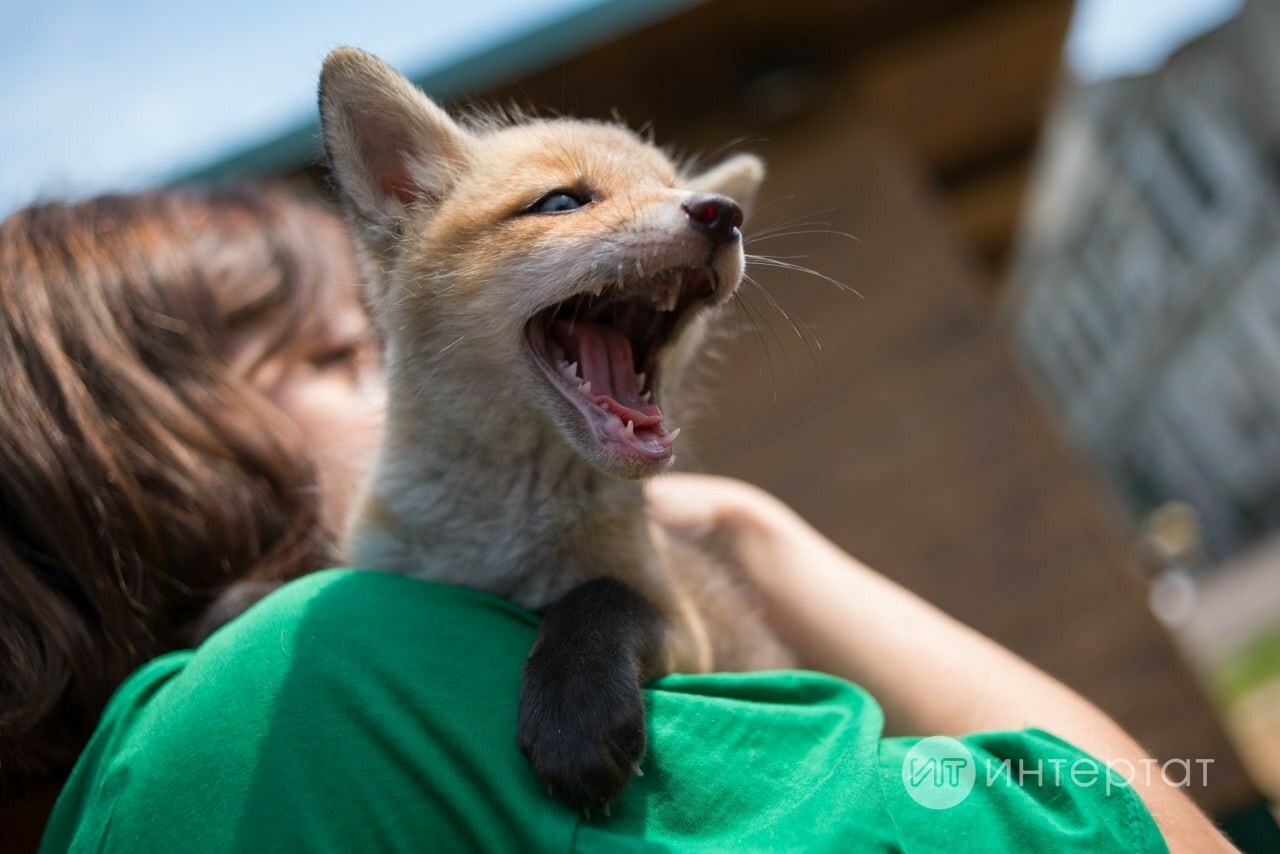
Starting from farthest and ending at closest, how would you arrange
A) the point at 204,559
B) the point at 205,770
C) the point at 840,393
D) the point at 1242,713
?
the point at 1242,713, the point at 840,393, the point at 204,559, the point at 205,770

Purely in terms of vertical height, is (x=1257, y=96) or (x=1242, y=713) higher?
(x=1257, y=96)

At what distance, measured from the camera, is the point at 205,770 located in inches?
53.2

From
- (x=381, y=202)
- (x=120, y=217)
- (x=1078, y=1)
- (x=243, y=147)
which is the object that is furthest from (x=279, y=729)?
(x=1078, y=1)

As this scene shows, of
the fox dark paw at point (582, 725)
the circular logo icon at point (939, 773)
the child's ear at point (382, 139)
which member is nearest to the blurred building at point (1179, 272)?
the child's ear at point (382, 139)

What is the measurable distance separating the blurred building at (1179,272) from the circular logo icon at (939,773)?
20167mm

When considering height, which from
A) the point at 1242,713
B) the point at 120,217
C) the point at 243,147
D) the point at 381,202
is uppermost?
the point at 243,147

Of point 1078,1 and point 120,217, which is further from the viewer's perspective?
point 1078,1

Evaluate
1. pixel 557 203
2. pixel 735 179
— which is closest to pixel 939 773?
pixel 557 203

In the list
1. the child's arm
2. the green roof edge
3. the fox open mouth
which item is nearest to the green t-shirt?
the child's arm

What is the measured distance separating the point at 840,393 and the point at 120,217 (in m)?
3.61

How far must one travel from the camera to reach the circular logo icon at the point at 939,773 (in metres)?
1.46

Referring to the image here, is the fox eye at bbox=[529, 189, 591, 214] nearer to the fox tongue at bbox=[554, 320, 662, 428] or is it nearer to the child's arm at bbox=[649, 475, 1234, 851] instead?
the fox tongue at bbox=[554, 320, 662, 428]

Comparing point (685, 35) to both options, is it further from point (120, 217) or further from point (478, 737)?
point (478, 737)

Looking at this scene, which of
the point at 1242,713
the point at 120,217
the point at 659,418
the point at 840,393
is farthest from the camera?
the point at 1242,713
